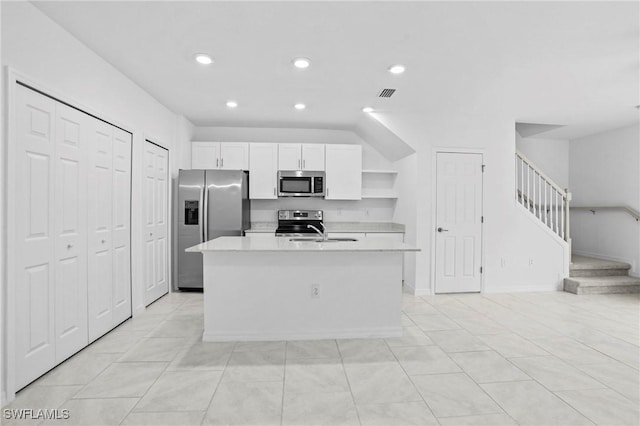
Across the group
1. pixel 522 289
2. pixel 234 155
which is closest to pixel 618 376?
pixel 522 289

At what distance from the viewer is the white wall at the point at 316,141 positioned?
5.43 metres

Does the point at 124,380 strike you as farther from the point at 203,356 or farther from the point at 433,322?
the point at 433,322

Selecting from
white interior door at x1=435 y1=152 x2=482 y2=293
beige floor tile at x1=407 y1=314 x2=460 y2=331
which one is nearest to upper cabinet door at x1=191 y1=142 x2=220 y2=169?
white interior door at x1=435 y1=152 x2=482 y2=293

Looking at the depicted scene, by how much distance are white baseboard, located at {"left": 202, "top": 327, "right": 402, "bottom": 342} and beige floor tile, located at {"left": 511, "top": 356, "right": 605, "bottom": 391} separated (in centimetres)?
103

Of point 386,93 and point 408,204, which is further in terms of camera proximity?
point 408,204

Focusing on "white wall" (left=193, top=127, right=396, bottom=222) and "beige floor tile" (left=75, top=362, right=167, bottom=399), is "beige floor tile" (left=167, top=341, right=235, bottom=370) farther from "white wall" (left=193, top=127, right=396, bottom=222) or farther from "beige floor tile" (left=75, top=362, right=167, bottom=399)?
"white wall" (left=193, top=127, right=396, bottom=222)

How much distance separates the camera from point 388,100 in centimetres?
404

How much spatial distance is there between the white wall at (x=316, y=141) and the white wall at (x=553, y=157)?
289cm

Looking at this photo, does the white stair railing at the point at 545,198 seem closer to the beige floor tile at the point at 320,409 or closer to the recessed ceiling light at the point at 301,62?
the recessed ceiling light at the point at 301,62

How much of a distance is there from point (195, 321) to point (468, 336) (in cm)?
274

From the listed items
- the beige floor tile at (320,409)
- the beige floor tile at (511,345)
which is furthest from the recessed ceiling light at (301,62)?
the beige floor tile at (511,345)

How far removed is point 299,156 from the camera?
5137 mm

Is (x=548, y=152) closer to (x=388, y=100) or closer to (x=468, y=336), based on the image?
(x=388, y=100)

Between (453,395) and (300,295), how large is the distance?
57.2 inches
